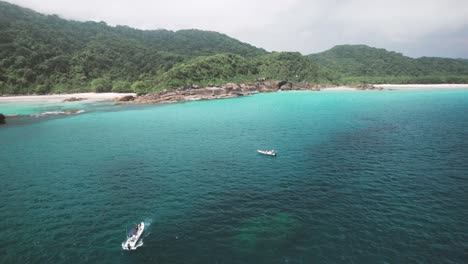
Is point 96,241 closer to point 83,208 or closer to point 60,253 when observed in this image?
point 60,253

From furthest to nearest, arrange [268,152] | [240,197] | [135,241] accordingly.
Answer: [268,152], [240,197], [135,241]

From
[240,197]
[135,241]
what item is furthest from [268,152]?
[135,241]

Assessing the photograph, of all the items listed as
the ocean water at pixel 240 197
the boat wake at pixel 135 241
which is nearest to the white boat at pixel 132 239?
the boat wake at pixel 135 241

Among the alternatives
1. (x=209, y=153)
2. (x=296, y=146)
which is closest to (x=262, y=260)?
(x=209, y=153)

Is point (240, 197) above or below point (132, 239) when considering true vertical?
below

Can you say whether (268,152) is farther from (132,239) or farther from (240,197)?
(132,239)

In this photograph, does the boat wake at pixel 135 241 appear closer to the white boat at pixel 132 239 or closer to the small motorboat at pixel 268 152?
the white boat at pixel 132 239

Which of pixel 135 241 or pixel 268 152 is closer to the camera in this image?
pixel 135 241
